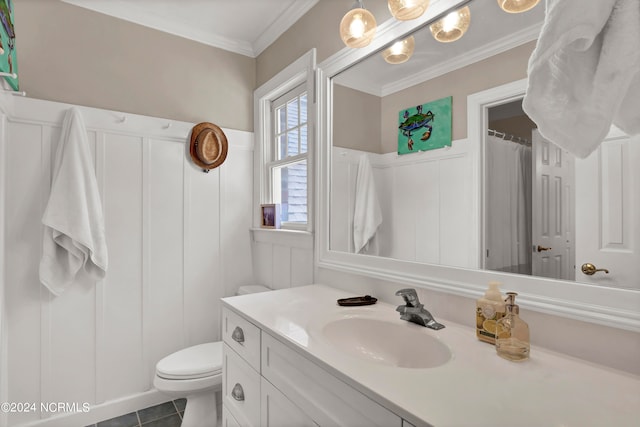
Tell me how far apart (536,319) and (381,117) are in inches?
38.1

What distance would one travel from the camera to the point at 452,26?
118 centimetres

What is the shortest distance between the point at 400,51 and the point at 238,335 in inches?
52.7

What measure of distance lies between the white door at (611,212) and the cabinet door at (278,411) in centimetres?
85

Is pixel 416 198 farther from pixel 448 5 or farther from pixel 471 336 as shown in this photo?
pixel 448 5

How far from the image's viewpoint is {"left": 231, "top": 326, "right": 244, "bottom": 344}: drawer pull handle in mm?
1281

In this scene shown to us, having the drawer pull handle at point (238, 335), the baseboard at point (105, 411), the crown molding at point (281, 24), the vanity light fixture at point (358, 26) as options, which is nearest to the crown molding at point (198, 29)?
the crown molding at point (281, 24)

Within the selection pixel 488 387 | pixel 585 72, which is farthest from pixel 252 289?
pixel 585 72

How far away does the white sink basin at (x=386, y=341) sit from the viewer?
3.37 ft

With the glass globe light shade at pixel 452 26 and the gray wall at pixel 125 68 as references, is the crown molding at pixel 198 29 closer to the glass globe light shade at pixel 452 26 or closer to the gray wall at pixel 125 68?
the gray wall at pixel 125 68

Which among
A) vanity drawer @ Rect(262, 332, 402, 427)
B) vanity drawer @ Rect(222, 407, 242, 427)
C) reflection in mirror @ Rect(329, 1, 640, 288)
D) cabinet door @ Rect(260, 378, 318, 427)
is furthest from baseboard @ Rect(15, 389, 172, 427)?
reflection in mirror @ Rect(329, 1, 640, 288)

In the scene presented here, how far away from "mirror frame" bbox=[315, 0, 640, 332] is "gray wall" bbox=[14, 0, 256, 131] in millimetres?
928

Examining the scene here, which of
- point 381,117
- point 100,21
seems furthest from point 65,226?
point 381,117

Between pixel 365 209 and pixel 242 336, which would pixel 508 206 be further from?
pixel 242 336

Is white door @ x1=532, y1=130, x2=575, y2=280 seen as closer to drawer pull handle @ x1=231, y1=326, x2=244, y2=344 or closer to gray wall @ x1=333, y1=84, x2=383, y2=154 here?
gray wall @ x1=333, y1=84, x2=383, y2=154
